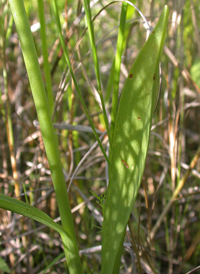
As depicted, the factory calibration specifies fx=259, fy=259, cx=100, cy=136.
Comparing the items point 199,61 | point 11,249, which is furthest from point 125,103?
point 11,249

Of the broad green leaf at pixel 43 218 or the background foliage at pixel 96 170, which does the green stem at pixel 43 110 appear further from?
the background foliage at pixel 96 170

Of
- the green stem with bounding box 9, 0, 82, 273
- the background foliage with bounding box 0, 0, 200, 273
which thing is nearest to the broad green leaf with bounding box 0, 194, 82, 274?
the green stem with bounding box 9, 0, 82, 273

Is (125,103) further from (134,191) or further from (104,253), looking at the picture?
(104,253)

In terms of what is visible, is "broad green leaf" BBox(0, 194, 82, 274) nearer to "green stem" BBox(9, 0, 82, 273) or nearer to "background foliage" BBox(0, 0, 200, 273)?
"green stem" BBox(9, 0, 82, 273)

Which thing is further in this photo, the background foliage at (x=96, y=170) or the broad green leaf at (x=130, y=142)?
the background foliage at (x=96, y=170)

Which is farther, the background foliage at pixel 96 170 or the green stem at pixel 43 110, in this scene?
the background foliage at pixel 96 170

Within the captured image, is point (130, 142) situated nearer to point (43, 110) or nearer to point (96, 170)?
point (43, 110)

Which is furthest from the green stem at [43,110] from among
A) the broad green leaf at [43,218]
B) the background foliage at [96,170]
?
the background foliage at [96,170]
